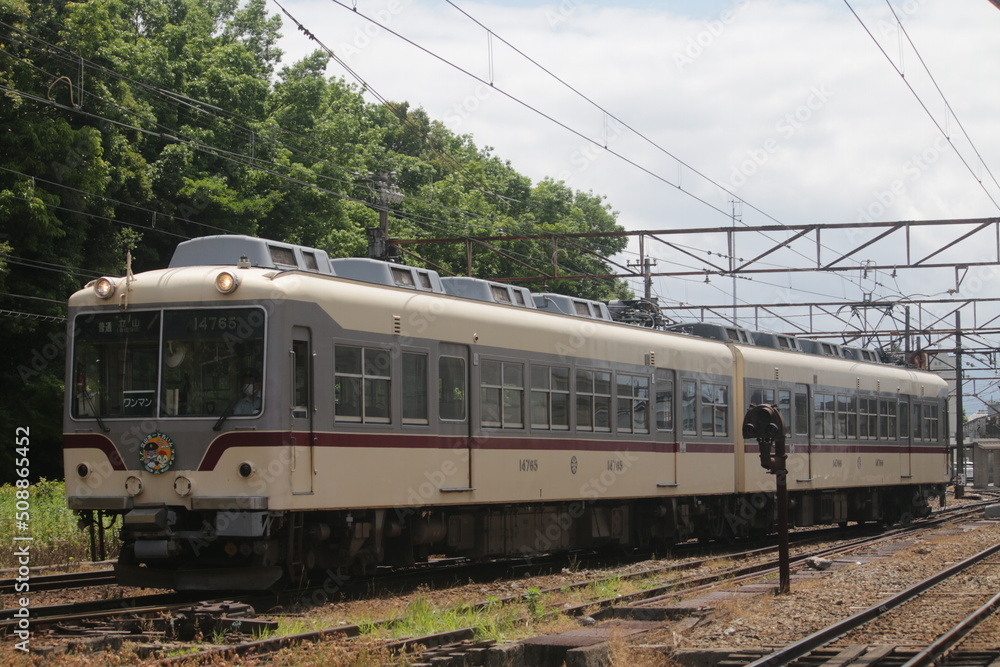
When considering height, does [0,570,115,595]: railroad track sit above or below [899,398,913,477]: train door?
below

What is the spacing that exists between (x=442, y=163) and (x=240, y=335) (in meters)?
50.5

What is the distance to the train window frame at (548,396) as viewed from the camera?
1541 centimetres

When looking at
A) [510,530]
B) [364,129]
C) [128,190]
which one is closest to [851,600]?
[510,530]

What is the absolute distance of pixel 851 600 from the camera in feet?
41.9

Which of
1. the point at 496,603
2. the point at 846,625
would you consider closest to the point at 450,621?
the point at 496,603

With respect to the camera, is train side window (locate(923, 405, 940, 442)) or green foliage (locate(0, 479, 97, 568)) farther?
train side window (locate(923, 405, 940, 442))

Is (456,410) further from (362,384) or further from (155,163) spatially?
(155,163)

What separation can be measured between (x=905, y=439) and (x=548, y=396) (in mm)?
13547

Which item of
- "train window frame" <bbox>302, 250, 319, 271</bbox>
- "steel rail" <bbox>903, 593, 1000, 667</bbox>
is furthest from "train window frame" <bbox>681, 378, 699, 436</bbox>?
"train window frame" <bbox>302, 250, 319, 271</bbox>

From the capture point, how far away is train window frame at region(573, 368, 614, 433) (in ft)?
53.6

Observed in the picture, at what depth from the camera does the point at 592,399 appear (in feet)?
54.6

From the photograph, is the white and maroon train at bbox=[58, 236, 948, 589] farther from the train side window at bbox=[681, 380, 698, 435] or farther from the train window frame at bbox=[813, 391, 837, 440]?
the train window frame at bbox=[813, 391, 837, 440]

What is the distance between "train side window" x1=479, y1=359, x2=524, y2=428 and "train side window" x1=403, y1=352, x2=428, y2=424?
3.62 ft

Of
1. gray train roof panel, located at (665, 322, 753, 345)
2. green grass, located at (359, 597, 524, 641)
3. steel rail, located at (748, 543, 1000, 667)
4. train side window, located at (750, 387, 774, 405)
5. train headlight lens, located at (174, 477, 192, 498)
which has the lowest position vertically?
steel rail, located at (748, 543, 1000, 667)
